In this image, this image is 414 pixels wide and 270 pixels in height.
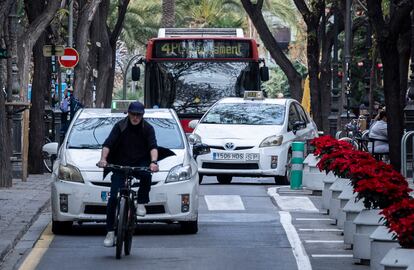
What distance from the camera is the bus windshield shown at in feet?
111

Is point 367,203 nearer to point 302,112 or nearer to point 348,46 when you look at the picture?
point 302,112

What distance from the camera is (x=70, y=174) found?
17.3 metres

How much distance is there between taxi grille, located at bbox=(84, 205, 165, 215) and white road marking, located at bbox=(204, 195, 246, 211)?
428 centimetres

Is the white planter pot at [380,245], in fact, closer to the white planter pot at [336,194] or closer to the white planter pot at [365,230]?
the white planter pot at [365,230]

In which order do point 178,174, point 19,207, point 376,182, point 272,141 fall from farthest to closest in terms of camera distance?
point 272,141 < point 19,207 < point 178,174 < point 376,182

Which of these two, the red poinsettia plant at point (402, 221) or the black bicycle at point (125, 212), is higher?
the red poinsettia plant at point (402, 221)

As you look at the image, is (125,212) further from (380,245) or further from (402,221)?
(402,221)

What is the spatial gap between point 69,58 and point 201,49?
3662mm

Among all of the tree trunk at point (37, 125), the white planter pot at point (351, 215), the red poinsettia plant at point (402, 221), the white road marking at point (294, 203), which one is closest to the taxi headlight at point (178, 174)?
the white planter pot at point (351, 215)

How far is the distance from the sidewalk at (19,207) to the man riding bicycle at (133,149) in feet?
4.74

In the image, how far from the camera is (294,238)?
17.0 m

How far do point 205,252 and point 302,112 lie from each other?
14.5 metres

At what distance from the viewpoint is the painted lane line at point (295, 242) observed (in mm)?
14525

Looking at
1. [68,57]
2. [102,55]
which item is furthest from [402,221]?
[102,55]
